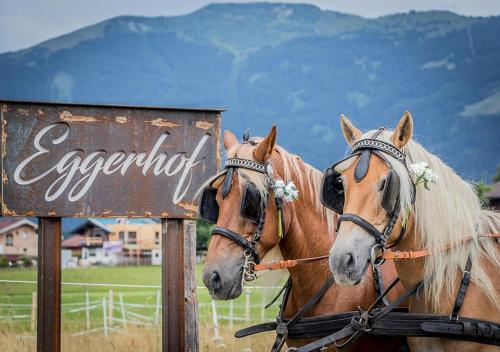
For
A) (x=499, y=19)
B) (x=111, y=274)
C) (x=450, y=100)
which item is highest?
(x=499, y=19)

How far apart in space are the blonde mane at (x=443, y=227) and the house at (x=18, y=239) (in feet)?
154

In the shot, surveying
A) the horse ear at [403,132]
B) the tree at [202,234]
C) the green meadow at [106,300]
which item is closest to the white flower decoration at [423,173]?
the horse ear at [403,132]

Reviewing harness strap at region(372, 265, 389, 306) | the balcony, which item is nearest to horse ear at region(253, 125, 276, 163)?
harness strap at region(372, 265, 389, 306)

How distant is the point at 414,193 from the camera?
3.95 m

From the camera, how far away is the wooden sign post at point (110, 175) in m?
5.89

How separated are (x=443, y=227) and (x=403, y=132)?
0.60m

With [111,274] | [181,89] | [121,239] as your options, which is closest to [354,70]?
[181,89]

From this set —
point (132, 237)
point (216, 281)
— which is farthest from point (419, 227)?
point (132, 237)

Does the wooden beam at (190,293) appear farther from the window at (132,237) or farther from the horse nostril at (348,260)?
the window at (132,237)

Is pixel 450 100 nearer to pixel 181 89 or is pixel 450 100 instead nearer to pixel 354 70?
pixel 354 70

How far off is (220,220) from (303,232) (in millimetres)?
676

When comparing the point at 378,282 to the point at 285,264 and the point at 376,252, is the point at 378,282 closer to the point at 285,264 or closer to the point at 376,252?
the point at 285,264

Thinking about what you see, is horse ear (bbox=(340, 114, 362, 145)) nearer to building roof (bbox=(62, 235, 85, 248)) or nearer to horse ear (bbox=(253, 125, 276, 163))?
horse ear (bbox=(253, 125, 276, 163))

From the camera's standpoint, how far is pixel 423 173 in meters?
3.89
